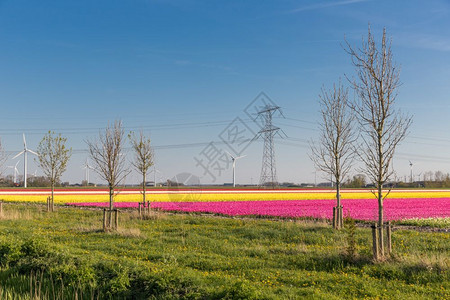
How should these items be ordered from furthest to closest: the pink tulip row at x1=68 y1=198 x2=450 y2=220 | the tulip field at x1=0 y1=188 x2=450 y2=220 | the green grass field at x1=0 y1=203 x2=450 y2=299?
the tulip field at x1=0 y1=188 x2=450 y2=220
the pink tulip row at x1=68 y1=198 x2=450 y2=220
the green grass field at x1=0 y1=203 x2=450 y2=299

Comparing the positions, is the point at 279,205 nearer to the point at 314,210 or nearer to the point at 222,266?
the point at 314,210

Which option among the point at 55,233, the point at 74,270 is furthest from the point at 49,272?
the point at 55,233

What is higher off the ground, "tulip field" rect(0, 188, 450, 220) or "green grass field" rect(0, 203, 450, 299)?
"green grass field" rect(0, 203, 450, 299)

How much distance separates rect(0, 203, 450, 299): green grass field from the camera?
28.5 feet

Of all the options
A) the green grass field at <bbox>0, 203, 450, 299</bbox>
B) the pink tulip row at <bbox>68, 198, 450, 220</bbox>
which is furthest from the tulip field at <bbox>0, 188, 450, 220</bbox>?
the green grass field at <bbox>0, 203, 450, 299</bbox>

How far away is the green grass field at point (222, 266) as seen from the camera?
8672 millimetres

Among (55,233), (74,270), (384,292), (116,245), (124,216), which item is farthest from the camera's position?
(124,216)

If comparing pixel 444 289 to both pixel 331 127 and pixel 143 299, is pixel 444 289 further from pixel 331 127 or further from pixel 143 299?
pixel 331 127

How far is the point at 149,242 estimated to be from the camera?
611 inches

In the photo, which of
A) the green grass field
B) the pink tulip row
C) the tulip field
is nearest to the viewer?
the green grass field

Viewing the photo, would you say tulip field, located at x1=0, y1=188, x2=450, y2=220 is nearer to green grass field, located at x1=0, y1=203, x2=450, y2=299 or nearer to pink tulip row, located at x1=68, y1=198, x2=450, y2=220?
pink tulip row, located at x1=68, y1=198, x2=450, y2=220

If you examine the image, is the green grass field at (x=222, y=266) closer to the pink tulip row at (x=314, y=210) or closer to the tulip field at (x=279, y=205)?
the tulip field at (x=279, y=205)

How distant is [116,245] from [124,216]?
991cm

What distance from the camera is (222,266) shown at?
437 inches
